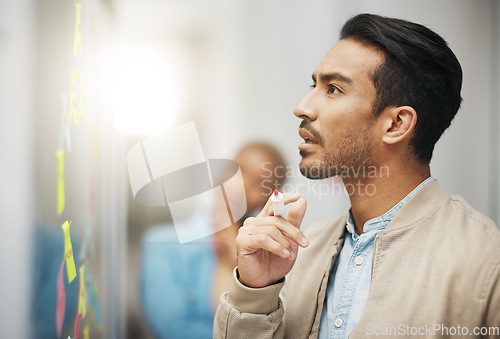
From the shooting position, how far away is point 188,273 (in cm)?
140

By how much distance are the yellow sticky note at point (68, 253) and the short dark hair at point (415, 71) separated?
800mm

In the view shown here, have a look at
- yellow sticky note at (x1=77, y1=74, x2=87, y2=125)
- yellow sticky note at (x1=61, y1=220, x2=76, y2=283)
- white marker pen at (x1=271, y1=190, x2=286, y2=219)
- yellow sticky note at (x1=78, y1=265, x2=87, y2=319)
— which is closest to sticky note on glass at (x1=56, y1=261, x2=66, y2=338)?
yellow sticky note at (x1=61, y1=220, x2=76, y2=283)

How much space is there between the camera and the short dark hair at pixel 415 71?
1110 millimetres

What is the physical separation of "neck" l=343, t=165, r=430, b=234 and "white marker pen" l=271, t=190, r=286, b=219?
0.25 metres

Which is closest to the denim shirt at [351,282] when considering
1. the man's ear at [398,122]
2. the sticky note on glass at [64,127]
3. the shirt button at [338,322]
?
the shirt button at [338,322]

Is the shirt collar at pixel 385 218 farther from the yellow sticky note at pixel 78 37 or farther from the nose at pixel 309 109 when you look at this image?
the yellow sticky note at pixel 78 37

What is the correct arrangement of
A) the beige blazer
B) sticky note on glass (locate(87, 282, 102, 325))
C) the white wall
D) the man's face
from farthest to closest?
sticky note on glass (locate(87, 282, 102, 325)), the man's face, the beige blazer, the white wall

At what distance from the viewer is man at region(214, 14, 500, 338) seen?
0.96m

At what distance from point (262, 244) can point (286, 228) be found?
7cm

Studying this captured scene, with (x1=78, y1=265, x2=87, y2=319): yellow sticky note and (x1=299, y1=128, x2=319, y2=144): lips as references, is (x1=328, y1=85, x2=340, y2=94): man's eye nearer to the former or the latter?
(x1=299, y1=128, x2=319, y2=144): lips

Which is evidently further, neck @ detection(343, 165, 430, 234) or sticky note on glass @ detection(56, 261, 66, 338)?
neck @ detection(343, 165, 430, 234)

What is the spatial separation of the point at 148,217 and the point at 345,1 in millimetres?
903

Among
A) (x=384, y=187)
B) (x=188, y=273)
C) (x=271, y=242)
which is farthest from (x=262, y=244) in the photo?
(x=188, y=273)

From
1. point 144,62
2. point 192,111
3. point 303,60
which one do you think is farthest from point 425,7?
point 144,62
